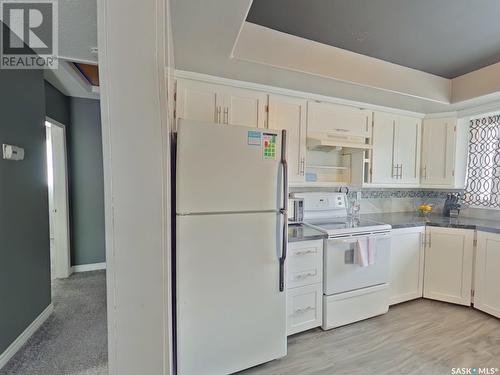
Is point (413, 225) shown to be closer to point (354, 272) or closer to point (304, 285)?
point (354, 272)

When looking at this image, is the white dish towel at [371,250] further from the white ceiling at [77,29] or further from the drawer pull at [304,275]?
the white ceiling at [77,29]

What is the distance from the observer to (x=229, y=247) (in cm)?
165

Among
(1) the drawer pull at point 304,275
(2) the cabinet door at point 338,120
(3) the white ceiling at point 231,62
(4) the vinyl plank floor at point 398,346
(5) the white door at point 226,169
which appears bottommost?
(4) the vinyl plank floor at point 398,346

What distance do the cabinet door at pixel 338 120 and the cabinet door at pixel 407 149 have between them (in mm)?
505

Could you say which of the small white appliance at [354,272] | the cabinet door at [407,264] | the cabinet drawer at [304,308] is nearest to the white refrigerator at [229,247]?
the cabinet drawer at [304,308]

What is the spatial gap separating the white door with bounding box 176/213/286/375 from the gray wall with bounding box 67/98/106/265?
2787 mm

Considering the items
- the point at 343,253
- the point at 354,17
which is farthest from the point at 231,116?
the point at 343,253

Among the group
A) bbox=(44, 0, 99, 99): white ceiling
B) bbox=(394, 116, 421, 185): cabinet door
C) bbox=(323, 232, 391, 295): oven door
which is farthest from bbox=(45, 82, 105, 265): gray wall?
bbox=(394, 116, 421, 185): cabinet door

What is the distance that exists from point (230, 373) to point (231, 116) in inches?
78.2

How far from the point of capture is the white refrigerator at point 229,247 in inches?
61.2

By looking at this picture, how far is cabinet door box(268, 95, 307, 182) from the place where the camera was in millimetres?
2393

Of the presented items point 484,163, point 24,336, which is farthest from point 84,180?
point 484,163

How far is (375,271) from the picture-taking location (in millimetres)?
2355

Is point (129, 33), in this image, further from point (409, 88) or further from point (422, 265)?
point (422, 265)
